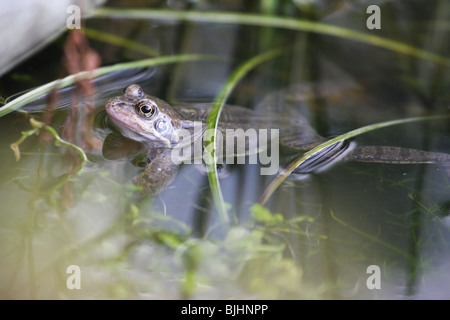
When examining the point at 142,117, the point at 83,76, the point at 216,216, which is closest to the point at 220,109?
the point at 142,117

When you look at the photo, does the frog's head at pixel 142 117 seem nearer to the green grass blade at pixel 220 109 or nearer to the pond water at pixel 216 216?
the pond water at pixel 216 216

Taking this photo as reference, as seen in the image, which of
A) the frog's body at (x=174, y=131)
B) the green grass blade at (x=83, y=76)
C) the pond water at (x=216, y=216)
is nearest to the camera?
the pond water at (x=216, y=216)

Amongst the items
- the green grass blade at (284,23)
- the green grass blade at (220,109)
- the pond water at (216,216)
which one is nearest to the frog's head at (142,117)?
the pond water at (216,216)

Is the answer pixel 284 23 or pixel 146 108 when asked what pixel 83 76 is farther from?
pixel 284 23

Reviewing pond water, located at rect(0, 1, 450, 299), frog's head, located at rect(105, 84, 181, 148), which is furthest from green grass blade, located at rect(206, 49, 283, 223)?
frog's head, located at rect(105, 84, 181, 148)

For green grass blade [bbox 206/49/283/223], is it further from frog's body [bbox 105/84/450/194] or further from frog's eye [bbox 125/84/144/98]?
frog's eye [bbox 125/84/144/98]

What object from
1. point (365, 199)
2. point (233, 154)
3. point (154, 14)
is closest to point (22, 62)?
point (154, 14)
